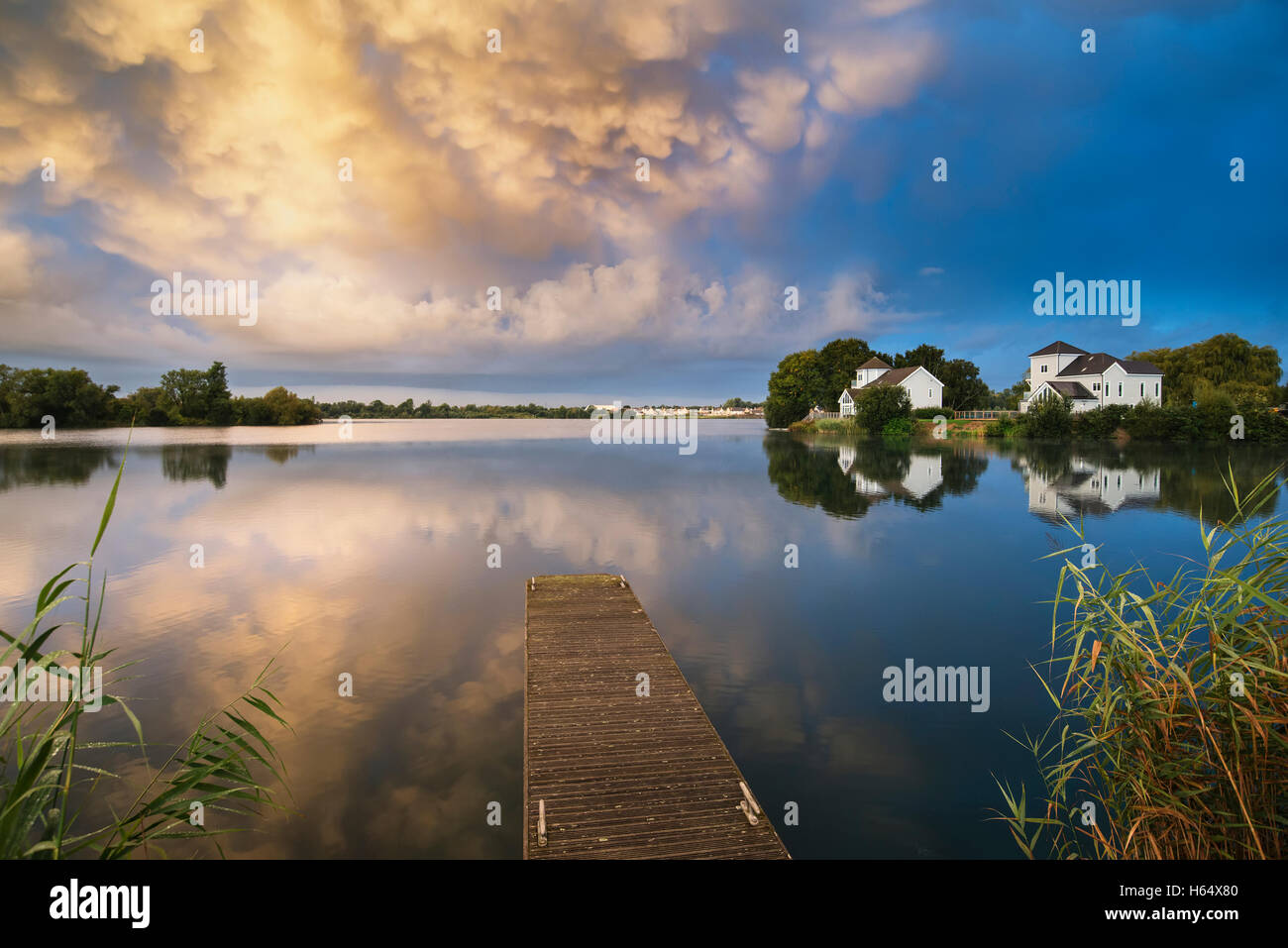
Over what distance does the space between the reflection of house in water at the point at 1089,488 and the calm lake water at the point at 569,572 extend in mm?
325

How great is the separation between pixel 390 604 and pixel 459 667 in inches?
200

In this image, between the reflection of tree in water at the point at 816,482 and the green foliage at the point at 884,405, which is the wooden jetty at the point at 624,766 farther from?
the green foliage at the point at 884,405

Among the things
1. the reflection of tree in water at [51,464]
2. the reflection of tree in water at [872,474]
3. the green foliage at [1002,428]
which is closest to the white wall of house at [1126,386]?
the green foliage at [1002,428]

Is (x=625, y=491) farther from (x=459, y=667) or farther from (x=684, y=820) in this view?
(x=684, y=820)

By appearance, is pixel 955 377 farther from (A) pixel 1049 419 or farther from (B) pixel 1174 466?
(B) pixel 1174 466

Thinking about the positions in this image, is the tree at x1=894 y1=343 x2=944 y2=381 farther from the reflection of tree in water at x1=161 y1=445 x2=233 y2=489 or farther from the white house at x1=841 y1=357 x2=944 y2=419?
the reflection of tree in water at x1=161 y1=445 x2=233 y2=489

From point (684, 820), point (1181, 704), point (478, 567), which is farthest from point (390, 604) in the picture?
point (1181, 704)

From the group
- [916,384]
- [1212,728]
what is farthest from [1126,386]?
[1212,728]

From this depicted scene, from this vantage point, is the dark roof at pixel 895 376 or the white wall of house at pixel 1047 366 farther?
the dark roof at pixel 895 376

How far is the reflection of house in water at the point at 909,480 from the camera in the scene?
34416 millimetres

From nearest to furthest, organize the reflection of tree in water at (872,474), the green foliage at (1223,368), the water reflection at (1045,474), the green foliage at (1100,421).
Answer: the water reflection at (1045,474), the reflection of tree in water at (872,474), the green foliage at (1100,421), the green foliage at (1223,368)

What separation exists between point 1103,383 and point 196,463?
89.8 meters

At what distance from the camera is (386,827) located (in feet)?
22.9

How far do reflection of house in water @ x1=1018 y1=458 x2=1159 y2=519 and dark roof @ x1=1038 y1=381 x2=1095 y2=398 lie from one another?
2643 centimetres
